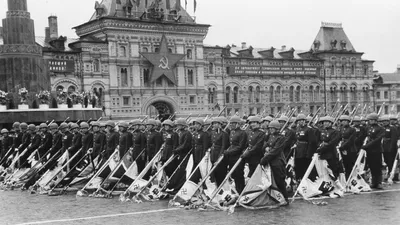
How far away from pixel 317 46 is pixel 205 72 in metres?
13.3

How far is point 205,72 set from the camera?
46000 mm

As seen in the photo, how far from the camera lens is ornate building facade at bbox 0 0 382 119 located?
133 feet

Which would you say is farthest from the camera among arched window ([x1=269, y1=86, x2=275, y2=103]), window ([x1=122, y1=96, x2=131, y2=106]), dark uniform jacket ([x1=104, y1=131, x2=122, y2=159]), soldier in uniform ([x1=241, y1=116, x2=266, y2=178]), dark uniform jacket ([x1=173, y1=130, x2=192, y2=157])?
arched window ([x1=269, y1=86, x2=275, y2=103])

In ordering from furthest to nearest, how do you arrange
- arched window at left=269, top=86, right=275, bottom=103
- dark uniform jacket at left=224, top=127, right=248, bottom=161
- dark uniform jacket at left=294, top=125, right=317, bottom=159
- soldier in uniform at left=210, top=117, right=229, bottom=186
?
1. arched window at left=269, top=86, right=275, bottom=103
2. dark uniform jacket at left=294, top=125, right=317, bottom=159
3. soldier in uniform at left=210, top=117, right=229, bottom=186
4. dark uniform jacket at left=224, top=127, right=248, bottom=161

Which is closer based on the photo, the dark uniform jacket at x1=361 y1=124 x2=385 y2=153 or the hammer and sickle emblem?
the dark uniform jacket at x1=361 y1=124 x2=385 y2=153

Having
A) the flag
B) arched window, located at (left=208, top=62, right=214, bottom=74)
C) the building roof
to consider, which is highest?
the building roof

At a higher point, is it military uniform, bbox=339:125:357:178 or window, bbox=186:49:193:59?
window, bbox=186:49:193:59

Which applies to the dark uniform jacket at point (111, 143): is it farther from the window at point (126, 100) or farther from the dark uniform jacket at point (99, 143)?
the window at point (126, 100)

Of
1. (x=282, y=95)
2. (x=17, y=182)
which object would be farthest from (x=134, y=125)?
(x=282, y=95)

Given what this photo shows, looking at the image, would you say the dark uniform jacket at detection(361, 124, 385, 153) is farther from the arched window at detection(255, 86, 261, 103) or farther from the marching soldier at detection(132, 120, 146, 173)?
the arched window at detection(255, 86, 261, 103)

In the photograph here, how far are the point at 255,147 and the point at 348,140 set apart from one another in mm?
2964

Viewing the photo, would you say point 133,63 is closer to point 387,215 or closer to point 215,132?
point 215,132

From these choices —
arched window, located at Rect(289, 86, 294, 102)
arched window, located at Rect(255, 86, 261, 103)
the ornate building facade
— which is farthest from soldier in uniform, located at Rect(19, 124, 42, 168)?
arched window, located at Rect(289, 86, 294, 102)

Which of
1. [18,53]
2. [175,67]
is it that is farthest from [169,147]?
[175,67]
